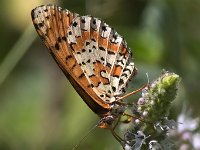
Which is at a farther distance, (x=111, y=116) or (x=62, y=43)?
(x=62, y=43)

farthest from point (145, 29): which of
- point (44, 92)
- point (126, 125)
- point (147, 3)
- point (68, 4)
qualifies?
point (126, 125)

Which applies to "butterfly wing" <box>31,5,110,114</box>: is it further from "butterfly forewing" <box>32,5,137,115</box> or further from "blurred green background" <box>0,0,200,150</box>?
"blurred green background" <box>0,0,200,150</box>

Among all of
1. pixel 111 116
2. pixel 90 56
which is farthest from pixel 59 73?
pixel 111 116

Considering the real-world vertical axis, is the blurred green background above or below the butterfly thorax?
below

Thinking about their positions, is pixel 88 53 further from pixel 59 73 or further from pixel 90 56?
pixel 59 73

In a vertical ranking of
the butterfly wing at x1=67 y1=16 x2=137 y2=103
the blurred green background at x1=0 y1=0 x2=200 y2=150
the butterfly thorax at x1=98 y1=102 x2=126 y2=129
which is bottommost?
the blurred green background at x1=0 y1=0 x2=200 y2=150

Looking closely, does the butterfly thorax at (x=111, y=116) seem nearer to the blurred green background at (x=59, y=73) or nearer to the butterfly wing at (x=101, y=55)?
the butterfly wing at (x=101, y=55)

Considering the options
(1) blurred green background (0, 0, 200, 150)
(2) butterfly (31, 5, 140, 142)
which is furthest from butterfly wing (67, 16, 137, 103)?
(1) blurred green background (0, 0, 200, 150)

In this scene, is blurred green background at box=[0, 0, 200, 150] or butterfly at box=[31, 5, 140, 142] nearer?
butterfly at box=[31, 5, 140, 142]
